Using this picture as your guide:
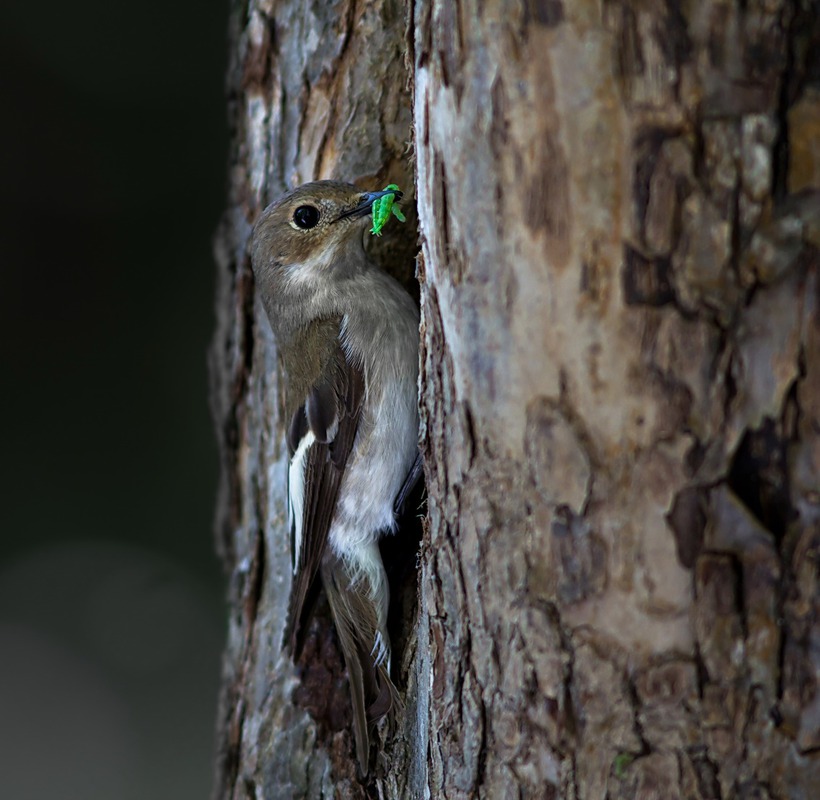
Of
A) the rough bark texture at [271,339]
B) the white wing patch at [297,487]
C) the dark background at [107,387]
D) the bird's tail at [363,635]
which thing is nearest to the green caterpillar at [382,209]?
the rough bark texture at [271,339]

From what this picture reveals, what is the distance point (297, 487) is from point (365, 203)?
2.95 ft

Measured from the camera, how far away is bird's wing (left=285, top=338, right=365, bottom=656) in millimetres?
2729

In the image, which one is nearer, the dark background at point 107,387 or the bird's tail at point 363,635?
the bird's tail at point 363,635

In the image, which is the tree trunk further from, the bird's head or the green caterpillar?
the bird's head

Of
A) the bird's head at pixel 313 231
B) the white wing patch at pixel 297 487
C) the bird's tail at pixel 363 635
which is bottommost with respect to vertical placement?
the bird's tail at pixel 363 635

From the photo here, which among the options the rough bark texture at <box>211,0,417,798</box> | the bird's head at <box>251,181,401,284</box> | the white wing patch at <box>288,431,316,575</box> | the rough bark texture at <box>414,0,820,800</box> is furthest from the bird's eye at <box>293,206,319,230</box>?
the rough bark texture at <box>414,0,820,800</box>

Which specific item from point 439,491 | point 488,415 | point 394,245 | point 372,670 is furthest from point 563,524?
point 394,245

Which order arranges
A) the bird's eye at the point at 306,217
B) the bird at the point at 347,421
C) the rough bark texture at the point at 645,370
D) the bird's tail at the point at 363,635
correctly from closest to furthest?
the rough bark texture at the point at 645,370, the bird's tail at the point at 363,635, the bird at the point at 347,421, the bird's eye at the point at 306,217

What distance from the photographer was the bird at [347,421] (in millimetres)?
Answer: 2678

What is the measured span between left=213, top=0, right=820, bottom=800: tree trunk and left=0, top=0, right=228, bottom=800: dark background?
293 cm

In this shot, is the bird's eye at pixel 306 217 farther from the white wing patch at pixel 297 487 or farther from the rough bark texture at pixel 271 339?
the white wing patch at pixel 297 487

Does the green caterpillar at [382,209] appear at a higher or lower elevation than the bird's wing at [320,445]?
higher

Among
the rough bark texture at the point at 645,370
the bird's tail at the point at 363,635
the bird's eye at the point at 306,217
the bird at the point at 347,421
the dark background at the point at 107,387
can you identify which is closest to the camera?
the rough bark texture at the point at 645,370

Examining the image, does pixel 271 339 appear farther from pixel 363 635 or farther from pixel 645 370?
pixel 645 370
